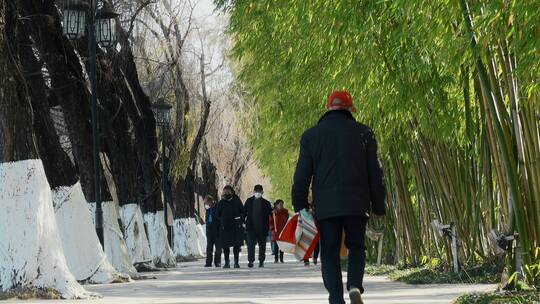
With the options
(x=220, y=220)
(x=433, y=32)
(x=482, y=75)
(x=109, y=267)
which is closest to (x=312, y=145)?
(x=433, y=32)

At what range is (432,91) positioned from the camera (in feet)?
51.8

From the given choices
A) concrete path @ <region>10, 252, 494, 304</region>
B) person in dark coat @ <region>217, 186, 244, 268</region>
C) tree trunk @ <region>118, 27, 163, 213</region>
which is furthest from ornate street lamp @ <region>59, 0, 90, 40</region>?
person in dark coat @ <region>217, 186, 244, 268</region>

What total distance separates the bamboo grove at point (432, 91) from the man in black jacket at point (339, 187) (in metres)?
1.02

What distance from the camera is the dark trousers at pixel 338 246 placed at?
34.4 feet

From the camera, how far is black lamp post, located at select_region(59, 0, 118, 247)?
20.5m

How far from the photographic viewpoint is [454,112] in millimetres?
16281

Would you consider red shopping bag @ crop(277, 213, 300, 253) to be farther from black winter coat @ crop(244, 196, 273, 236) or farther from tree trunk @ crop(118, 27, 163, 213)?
black winter coat @ crop(244, 196, 273, 236)

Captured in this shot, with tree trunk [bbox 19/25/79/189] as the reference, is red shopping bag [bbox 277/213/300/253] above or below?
below

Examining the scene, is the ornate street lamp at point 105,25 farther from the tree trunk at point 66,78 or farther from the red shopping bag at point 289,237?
the red shopping bag at point 289,237

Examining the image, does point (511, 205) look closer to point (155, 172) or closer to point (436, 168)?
point (436, 168)

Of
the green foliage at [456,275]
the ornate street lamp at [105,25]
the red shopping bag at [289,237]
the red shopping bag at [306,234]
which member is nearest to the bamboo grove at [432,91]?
the green foliage at [456,275]

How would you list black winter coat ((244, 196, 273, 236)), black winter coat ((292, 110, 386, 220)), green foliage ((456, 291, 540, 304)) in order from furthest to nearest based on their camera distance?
black winter coat ((244, 196, 273, 236)), green foliage ((456, 291, 540, 304)), black winter coat ((292, 110, 386, 220))

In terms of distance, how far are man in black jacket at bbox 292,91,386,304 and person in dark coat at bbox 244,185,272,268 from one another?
61.2 ft

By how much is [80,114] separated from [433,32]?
42.0 ft
